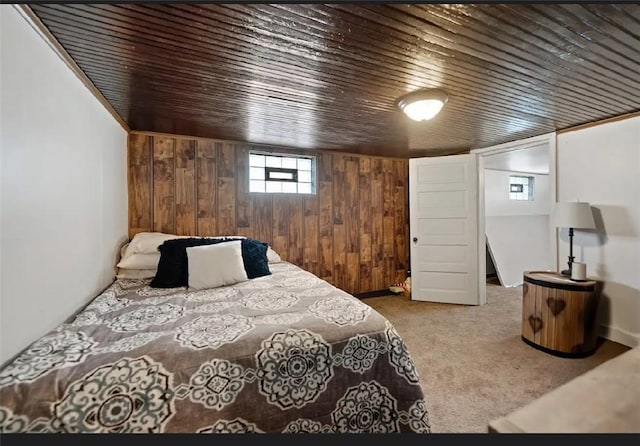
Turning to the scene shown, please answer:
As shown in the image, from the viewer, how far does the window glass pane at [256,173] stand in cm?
327

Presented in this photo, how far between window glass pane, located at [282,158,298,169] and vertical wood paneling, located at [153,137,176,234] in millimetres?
1231

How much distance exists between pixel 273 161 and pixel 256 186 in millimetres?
390

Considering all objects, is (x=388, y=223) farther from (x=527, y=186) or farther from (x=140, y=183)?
(x=527, y=186)

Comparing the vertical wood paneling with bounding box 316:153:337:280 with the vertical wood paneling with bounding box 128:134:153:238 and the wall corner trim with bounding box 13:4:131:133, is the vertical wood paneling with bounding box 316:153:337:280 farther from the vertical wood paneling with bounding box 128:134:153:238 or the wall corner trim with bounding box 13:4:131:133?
the wall corner trim with bounding box 13:4:131:133

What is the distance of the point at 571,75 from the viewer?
1691 millimetres

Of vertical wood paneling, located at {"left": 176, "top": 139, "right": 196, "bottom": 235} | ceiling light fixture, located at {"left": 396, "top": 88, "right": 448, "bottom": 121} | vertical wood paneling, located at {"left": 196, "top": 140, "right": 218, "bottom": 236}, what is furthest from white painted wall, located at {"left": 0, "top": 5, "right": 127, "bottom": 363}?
ceiling light fixture, located at {"left": 396, "top": 88, "right": 448, "bottom": 121}

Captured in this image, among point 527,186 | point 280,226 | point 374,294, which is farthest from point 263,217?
point 527,186

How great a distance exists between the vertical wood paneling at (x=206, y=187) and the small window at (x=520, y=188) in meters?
5.24

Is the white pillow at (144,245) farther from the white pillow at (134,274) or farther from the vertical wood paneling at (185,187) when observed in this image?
the vertical wood paneling at (185,187)

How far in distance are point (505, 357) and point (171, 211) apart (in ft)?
11.0

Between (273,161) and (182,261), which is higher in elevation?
(273,161)

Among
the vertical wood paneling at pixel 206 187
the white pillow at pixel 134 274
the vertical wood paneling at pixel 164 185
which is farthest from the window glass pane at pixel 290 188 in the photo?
the white pillow at pixel 134 274

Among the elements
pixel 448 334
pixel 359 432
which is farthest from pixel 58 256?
pixel 448 334

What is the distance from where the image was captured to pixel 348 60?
59.4 inches
